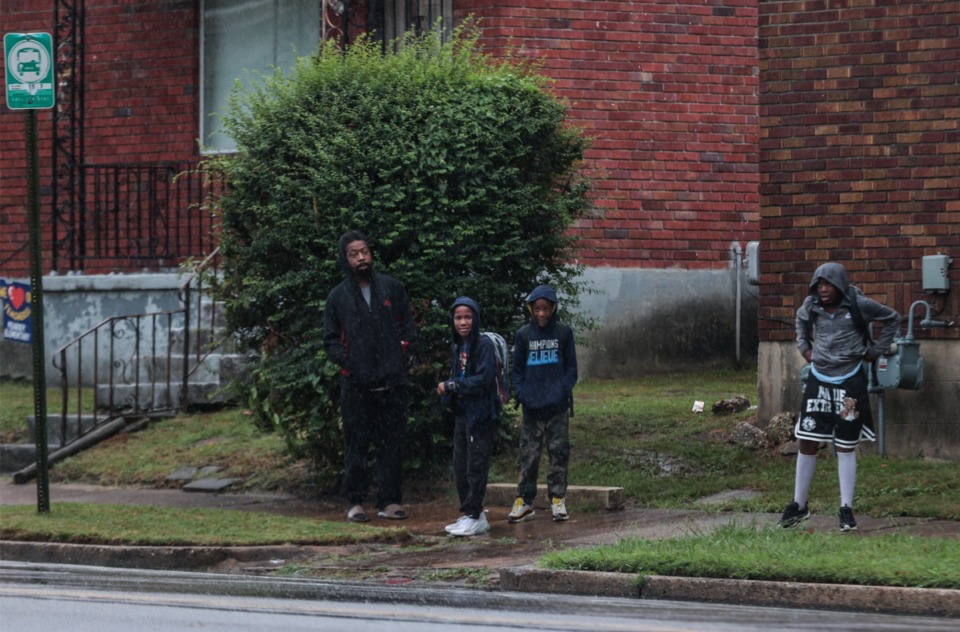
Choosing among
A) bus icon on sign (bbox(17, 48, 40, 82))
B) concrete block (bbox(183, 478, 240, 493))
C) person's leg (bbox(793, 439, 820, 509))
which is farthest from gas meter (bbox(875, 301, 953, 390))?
bus icon on sign (bbox(17, 48, 40, 82))

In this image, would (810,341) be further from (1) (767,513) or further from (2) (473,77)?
(2) (473,77)

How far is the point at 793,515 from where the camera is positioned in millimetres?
9836

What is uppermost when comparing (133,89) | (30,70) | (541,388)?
(133,89)

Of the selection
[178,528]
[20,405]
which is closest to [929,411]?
[178,528]

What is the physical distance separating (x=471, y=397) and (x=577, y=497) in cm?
117

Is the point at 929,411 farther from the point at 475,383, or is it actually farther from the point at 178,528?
the point at 178,528

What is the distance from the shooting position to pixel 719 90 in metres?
18.2

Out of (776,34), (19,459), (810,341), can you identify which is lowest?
(19,459)

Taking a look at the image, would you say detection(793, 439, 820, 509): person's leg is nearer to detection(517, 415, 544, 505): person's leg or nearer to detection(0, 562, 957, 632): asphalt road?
detection(517, 415, 544, 505): person's leg

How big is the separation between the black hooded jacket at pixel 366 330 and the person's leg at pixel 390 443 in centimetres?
13

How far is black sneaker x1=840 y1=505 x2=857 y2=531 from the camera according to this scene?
9500 mm

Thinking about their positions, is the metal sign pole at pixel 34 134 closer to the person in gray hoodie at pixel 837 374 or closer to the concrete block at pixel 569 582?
the concrete block at pixel 569 582

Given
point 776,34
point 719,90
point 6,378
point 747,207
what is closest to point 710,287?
point 747,207

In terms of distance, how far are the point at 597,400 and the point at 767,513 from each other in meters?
4.79
